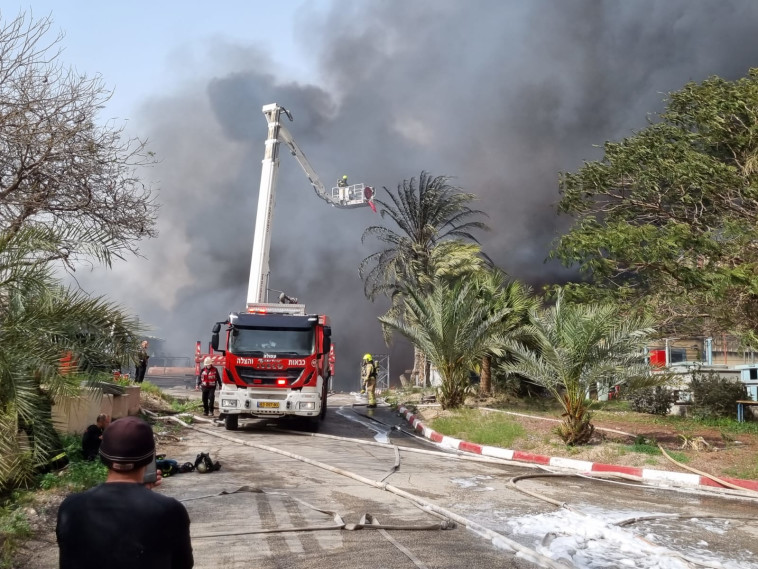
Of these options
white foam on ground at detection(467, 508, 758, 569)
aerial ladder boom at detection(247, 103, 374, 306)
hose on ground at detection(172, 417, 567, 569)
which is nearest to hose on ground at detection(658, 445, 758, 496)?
white foam on ground at detection(467, 508, 758, 569)

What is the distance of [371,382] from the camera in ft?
69.1

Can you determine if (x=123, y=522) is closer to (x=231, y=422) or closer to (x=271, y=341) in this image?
(x=271, y=341)

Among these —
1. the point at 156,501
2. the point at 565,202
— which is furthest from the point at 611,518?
the point at 565,202

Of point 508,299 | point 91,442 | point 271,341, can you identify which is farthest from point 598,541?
point 508,299

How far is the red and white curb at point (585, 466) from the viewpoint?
955cm

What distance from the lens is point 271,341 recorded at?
14.4m

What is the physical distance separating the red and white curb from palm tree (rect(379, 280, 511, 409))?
3151 mm

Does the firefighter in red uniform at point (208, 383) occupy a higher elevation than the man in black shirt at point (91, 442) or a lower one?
higher

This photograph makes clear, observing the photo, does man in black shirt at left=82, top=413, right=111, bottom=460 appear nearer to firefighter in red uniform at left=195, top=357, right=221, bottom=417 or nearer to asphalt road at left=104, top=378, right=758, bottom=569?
asphalt road at left=104, top=378, right=758, bottom=569

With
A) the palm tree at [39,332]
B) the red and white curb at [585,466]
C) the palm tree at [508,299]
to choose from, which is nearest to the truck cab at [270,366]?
the red and white curb at [585,466]

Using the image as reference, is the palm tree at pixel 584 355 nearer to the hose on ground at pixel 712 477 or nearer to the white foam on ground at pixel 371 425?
the hose on ground at pixel 712 477

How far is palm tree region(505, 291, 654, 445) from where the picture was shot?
→ 12.0 metres

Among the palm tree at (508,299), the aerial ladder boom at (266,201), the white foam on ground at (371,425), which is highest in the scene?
the aerial ladder boom at (266,201)

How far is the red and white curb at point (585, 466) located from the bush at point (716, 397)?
7601mm
